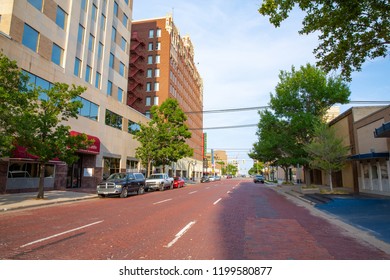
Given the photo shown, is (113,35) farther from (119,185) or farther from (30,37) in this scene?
(119,185)

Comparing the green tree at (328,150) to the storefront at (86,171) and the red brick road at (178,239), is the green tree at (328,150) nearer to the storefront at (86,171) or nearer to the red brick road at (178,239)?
the red brick road at (178,239)

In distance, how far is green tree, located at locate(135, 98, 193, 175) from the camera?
111 feet

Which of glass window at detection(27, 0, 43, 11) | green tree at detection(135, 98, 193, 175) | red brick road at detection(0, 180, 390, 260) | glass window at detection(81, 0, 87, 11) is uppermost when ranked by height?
glass window at detection(81, 0, 87, 11)

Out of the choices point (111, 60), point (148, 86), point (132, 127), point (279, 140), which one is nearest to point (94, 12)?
point (111, 60)

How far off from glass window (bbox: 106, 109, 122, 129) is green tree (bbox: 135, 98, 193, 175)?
2687 millimetres

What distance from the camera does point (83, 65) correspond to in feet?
86.7

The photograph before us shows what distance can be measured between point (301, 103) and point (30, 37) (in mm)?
24827

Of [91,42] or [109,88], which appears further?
[109,88]

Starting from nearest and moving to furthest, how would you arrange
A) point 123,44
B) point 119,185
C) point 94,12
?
1. point 119,185
2. point 94,12
3. point 123,44

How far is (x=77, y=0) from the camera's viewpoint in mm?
25453

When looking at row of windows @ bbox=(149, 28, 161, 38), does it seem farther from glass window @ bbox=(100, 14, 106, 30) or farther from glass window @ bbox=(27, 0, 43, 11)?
glass window @ bbox=(27, 0, 43, 11)

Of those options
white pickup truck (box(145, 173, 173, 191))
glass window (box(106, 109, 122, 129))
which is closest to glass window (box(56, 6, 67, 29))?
glass window (box(106, 109, 122, 129))
